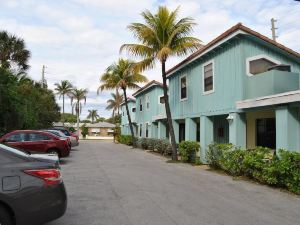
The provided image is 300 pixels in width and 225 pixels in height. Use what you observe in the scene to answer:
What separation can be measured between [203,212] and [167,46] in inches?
516

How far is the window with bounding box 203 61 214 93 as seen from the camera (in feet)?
58.9

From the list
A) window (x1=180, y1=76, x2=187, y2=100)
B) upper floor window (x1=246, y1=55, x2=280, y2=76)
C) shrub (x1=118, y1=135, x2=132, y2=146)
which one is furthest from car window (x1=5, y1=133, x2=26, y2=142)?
shrub (x1=118, y1=135, x2=132, y2=146)

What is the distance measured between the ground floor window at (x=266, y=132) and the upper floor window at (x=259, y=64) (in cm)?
260

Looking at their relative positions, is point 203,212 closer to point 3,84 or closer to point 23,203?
point 23,203

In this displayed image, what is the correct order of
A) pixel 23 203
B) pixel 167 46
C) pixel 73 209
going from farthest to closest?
1. pixel 167 46
2. pixel 73 209
3. pixel 23 203

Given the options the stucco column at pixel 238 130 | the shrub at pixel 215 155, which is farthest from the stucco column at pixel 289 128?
the shrub at pixel 215 155

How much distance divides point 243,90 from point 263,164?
13.5ft

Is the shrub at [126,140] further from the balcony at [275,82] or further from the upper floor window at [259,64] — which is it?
the balcony at [275,82]

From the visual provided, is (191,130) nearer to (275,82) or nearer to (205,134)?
(205,134)

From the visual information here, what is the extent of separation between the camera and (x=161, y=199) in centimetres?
911

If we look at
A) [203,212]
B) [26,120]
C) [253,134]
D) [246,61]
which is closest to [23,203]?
[203,212]

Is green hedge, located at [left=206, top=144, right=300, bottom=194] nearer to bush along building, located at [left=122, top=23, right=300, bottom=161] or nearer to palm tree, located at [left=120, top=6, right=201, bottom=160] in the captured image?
bush along building, located at [left=122, top=23, right=300, bottom=161]

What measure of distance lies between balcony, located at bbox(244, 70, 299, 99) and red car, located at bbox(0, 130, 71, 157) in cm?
966

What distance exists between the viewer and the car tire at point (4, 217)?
5.01 meters
